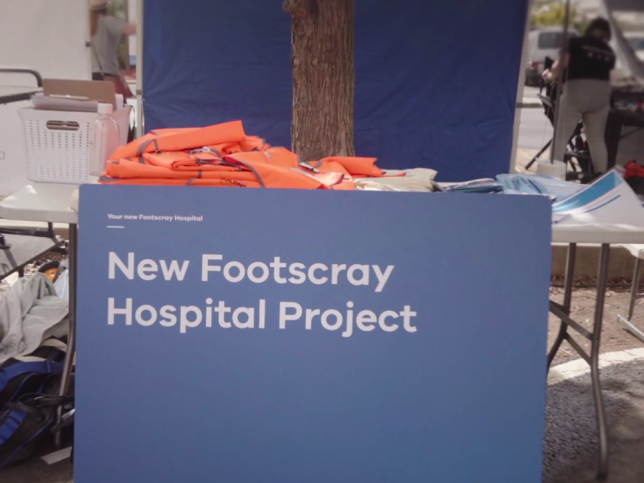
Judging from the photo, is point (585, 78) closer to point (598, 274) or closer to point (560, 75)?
point (560, 75)

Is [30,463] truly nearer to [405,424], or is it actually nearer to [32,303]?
[32,303]

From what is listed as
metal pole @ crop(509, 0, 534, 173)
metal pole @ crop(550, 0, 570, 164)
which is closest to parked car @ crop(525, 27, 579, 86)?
metal pole @ crop(550, 0, 570, 164)

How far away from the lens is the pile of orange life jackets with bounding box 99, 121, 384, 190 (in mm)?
2164

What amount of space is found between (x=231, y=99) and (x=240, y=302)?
11.3 feet

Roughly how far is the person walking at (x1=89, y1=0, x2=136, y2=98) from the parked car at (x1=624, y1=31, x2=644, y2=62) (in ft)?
13.7

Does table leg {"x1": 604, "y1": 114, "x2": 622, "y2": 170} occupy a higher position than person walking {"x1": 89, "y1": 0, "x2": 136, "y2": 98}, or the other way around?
person walking {"x1": 89, "y1": 0, "x2": 136, "y2": 98}

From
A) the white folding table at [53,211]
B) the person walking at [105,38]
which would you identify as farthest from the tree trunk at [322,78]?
the person walking at [105,38]

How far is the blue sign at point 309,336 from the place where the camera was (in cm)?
184

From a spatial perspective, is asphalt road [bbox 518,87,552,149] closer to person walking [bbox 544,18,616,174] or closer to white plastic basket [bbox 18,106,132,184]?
person walking [bbox 544,18,616,174]

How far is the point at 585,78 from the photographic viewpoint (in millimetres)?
5953

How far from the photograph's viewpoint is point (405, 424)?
189cm

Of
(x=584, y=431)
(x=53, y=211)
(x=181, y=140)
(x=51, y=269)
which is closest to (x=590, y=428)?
(x=584, y=431)

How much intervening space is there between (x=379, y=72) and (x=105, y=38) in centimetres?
232

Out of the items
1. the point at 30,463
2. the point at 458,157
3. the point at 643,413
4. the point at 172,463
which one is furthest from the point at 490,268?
the point at 458,157
